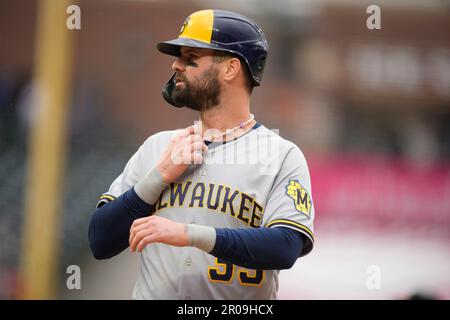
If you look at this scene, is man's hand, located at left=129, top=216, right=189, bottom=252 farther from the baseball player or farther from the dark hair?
the dark hair

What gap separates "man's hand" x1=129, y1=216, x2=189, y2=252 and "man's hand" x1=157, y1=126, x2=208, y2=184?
0.55 ft

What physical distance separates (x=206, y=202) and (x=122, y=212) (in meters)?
0.20

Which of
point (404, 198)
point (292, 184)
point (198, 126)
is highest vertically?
point (198, 126)

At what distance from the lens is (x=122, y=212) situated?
5.45 feet

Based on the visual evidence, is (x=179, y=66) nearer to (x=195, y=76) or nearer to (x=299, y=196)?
(x=195, y=76)

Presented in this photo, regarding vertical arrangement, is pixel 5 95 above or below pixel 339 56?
below

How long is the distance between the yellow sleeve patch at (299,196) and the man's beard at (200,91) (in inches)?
11.3

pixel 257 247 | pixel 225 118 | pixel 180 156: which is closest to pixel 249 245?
pixel 257 247

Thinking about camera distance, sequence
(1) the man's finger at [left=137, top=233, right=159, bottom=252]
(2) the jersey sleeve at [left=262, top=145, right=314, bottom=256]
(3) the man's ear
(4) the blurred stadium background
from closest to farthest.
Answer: (1) the man's finger at [left=137, top=233, right=159, bottom=252] → (2) the jersey sleeve at [left=262, top=145, right=314, bottom=256] → (3) the man's ear → (4) the blurred stadium background

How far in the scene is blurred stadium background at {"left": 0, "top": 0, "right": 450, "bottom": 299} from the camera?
5.46m

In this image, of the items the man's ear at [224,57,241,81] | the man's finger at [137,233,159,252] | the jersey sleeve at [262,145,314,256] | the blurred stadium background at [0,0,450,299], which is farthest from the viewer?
the blurred stadium background at [0,0,450,299]

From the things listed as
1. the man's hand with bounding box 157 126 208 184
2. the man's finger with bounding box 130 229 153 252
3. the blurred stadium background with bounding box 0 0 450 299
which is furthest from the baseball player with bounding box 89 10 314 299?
the blurred stadium background with bounding box 0 0 450 299

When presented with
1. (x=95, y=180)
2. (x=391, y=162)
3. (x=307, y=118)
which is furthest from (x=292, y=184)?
(x=307, y=118)

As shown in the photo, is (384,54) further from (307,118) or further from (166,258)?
(166,258)
